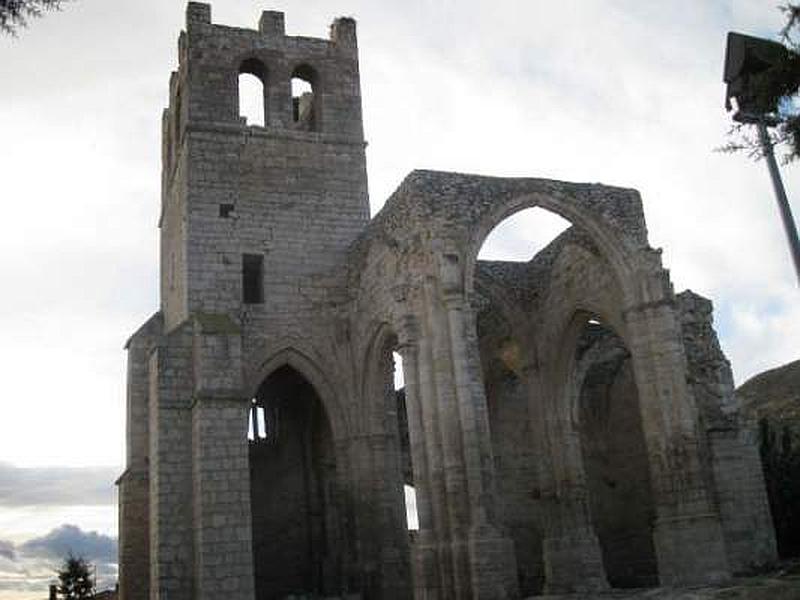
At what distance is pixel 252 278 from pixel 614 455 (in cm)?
761

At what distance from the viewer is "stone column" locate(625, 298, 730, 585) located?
11391 mm

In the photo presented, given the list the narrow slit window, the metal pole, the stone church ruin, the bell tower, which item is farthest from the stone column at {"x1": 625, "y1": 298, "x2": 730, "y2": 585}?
the narrow slit window

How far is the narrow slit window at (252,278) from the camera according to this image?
15.4 m

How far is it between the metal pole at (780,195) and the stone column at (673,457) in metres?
→ 5.53

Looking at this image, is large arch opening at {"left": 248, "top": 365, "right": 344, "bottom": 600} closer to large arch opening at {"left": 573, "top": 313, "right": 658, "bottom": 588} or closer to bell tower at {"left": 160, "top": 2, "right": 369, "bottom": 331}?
bell tower at {"left": 160, "top": 2, "right": 369, "bottom": 331}

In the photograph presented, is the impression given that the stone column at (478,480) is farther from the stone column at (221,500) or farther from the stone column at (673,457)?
the stone column at (221,500)

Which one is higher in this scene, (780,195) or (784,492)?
(780,195)

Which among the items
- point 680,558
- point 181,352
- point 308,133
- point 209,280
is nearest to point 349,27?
point 308,133

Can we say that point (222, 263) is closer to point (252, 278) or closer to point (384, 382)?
point (252, 278)

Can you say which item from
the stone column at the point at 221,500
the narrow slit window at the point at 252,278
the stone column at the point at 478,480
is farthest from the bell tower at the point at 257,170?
the stone column at the point at 478,480

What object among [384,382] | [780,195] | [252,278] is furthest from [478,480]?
[252,278]

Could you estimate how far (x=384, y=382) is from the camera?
1483 cm

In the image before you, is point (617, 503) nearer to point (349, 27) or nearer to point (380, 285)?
point (380, 285)

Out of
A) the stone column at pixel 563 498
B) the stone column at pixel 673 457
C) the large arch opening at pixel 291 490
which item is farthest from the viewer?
the large arch opening at pixel 291 490
